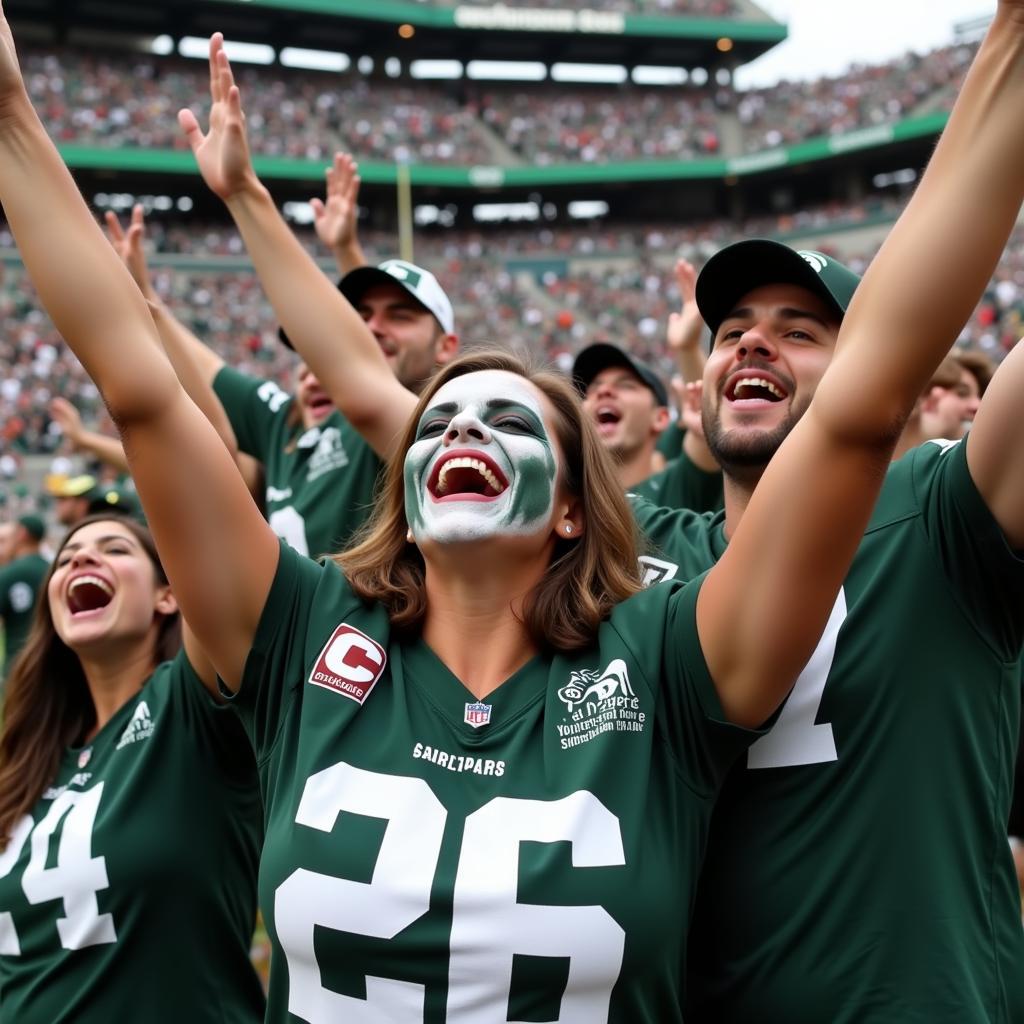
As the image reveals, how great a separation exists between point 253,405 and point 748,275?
266 cm

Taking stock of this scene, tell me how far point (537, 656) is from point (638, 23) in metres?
35.9

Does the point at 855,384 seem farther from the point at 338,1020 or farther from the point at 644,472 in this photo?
the point at 644,472

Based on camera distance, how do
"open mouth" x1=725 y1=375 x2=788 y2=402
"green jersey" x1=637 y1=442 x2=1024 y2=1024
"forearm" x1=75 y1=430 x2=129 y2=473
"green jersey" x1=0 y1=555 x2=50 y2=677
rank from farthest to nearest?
"green jersey" x1=0 y1=555 x2=50 y2=677, "forearm" x1=75 y1=430 x2=129 y2=473, "open mouth" x1=725 y1=375 x2=788 y2=402, "green jersey" x1=637 y1=442 x2=1024 y2=1024

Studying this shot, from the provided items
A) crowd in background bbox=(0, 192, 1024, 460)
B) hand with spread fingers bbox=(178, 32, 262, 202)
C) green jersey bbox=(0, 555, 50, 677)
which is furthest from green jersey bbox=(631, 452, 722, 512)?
crowd in background bbox=(0, 192, 1024, 460)

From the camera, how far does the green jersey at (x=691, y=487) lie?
13.1 ft

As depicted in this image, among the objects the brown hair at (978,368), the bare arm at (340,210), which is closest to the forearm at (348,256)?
the bare arm at (340,210)

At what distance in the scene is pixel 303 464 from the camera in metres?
4.21

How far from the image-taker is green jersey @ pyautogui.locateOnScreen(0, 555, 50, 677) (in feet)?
20.7

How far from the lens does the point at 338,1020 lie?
177cm

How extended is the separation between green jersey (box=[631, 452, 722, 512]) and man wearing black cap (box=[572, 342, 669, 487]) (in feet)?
1.94

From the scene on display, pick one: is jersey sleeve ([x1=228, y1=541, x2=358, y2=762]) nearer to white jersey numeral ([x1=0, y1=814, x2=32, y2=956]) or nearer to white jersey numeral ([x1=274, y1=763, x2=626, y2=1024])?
white jersey numeral ([x1=274, y1=763, x2=626, y2=1024])

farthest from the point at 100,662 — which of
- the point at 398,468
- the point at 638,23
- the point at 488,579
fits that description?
the point at 638,23

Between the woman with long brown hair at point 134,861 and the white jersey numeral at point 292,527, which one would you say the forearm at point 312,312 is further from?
the white jersey numeral at point 292,527

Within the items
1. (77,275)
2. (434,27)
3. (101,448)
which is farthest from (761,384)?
(434,27)
